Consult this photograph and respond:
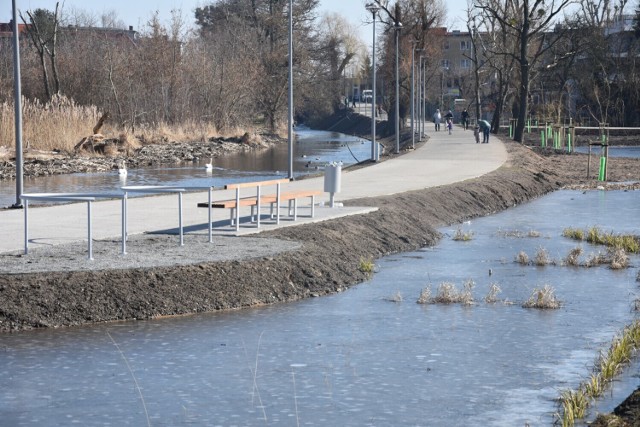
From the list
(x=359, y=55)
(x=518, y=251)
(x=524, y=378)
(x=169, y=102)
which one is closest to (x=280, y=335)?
(x=524, y=378)

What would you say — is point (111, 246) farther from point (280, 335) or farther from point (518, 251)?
point (518, 251)

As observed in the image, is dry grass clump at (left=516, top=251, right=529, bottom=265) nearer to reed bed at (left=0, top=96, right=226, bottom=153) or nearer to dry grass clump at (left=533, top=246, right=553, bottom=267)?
dry grass clump at (left=533, top=246, right=553, bottom=267)

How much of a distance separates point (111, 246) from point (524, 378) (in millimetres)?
7481

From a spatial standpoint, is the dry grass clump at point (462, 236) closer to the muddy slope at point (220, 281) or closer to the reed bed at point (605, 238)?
the muddy slope at point (220, 281)

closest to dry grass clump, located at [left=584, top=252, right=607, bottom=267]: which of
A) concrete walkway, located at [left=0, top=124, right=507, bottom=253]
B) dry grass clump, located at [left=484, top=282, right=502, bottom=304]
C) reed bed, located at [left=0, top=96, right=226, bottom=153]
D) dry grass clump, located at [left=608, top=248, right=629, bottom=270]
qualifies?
dry grass clump, located at [left=608, top=248, right=629, bottom=270]

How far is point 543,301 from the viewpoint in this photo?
1675 cm

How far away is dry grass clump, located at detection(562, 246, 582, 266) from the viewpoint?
21.1 metres

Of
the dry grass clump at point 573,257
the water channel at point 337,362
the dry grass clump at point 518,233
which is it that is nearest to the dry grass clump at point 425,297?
the water channel at point 337,362

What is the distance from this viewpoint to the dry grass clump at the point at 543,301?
55.0 ft

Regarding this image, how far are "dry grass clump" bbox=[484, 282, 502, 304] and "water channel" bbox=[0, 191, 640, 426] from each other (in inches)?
3.9

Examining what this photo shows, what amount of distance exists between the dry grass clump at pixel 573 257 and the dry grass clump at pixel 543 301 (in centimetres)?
405

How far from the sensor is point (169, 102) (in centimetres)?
7325

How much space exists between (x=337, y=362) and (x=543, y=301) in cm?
455

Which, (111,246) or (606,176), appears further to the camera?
(606,176)
